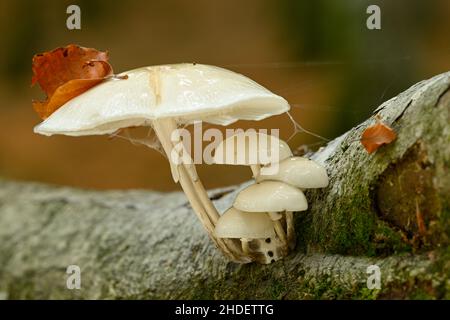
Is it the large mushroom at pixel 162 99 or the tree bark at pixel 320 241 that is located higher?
the large mushroom at pixel 162 99

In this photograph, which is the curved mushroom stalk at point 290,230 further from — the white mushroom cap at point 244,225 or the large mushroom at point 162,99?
the large mushroom at point 162,99

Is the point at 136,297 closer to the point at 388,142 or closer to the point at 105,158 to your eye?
the point at 388,142

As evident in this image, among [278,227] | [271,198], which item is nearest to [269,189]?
[271,198]

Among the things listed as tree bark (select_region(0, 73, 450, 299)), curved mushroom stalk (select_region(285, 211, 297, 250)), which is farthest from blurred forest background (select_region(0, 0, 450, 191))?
curved mushroom stalk (select_region(285, 211, 297, 250))

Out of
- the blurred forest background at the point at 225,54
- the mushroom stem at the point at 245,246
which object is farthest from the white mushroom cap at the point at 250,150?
the blurred forest background at the point at 225,54

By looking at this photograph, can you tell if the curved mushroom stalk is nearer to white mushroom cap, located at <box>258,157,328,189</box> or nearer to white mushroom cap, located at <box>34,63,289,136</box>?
white mushroom cap, located at <box>258,157,328,189</box>

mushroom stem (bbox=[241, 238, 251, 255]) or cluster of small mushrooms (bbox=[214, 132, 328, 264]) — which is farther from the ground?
cluster of small mushrooms (bbox=[214, 132, 328, 264])
